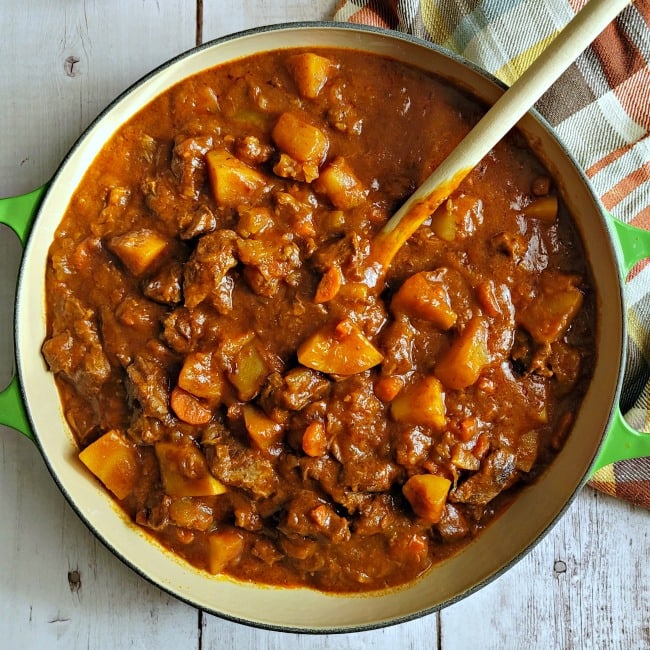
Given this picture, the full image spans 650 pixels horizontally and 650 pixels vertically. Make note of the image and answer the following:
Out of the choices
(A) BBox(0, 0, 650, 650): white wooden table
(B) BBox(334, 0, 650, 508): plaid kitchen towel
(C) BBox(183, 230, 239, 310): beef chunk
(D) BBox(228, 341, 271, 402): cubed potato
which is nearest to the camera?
(C) BBox(183, 230, 239, 310): beef chunk

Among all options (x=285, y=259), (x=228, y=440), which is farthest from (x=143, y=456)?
(x=285, y=259)

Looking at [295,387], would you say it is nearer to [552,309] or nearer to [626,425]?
[552,309]

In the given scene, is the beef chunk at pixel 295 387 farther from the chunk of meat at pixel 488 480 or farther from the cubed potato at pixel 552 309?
the cubed potato at pixel 552 309

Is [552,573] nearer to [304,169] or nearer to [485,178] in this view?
[485,178]

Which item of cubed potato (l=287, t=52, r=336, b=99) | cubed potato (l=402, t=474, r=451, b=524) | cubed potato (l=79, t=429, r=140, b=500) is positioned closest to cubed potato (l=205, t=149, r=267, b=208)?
cubed potato (l=287, t=52, r=336, b=99)

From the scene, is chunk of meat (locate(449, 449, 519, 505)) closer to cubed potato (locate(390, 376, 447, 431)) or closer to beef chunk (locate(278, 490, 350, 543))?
cubed potato (locate(390, 376, 447, 431))

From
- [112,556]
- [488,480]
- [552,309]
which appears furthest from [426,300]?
[112,556]
